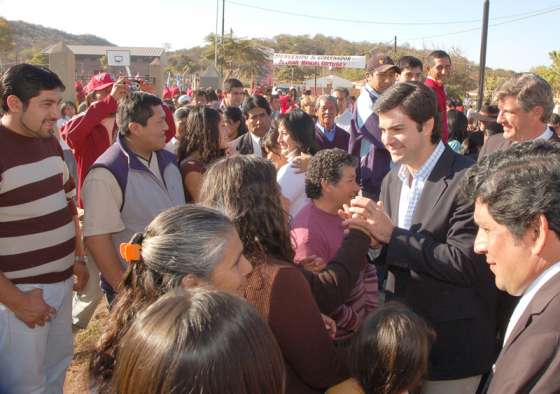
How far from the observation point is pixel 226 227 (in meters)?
1.59

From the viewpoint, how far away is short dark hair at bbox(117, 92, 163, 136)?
2971 mm

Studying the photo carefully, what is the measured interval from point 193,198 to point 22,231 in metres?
1.12

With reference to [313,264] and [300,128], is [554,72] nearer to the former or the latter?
[300,128]

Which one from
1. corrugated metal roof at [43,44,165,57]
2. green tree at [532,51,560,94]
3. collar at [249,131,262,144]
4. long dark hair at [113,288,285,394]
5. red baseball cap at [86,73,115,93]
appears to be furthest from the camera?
corrugated metal roof at [43,44,165,57]

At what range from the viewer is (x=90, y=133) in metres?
4.38

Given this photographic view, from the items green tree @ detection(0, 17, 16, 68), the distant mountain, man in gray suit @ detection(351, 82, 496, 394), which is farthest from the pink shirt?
the distant mountain

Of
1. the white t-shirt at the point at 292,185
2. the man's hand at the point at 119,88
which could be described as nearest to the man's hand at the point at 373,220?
the white t-shirt at the point at 292,185

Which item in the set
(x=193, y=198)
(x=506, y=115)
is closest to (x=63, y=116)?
(x=193, y=198)

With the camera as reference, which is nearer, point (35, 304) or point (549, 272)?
point (549, 272)

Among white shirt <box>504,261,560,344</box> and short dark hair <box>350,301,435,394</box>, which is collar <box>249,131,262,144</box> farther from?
white shirt <box>504,261,560,344</box>

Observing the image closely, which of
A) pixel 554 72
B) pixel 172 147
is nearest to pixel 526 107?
pixel 172 147

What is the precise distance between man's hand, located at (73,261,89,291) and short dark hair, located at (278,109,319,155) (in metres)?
1.95

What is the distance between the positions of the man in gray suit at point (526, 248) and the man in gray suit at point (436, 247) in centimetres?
46

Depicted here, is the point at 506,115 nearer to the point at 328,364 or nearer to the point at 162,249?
the point at 328,364
